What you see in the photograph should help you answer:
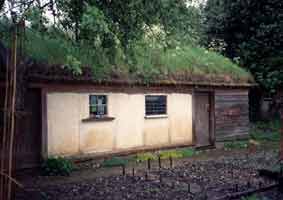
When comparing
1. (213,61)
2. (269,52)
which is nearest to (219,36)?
(269,52)

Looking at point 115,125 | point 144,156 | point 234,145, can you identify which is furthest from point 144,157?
point 234,145

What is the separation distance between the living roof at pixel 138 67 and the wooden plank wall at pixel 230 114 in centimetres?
58

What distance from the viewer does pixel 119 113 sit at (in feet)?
43.1

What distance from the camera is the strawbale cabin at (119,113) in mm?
11227

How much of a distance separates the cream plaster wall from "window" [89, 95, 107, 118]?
0.53 ft

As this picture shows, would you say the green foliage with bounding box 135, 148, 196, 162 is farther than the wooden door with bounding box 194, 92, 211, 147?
No

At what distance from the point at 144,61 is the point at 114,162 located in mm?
3688

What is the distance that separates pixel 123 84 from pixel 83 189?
15.6ft

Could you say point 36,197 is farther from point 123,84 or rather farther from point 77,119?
point 123,84

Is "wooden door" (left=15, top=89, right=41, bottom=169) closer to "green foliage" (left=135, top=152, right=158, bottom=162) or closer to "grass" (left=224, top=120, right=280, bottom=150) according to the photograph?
"green foliage" (left=135, top=152, right=158, bottom=162)

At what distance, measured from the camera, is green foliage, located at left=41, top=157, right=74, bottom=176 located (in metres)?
10.8

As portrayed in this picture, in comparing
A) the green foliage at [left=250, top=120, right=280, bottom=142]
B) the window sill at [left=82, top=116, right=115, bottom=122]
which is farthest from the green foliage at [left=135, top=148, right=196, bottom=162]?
the green foliage at [left=250, top=120, right=280, bottom=142]

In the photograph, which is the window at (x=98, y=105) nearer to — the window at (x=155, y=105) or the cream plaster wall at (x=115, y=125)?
the cream plaster wall at (x=115, y=125)

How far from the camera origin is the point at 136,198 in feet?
26.3
